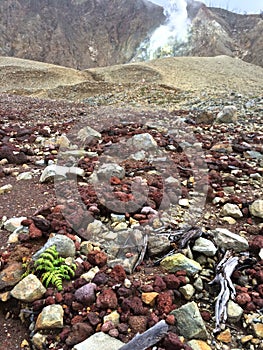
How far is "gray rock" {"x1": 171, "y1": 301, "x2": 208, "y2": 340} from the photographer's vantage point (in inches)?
73.5

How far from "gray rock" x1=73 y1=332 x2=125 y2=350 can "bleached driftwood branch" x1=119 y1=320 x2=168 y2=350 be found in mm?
50

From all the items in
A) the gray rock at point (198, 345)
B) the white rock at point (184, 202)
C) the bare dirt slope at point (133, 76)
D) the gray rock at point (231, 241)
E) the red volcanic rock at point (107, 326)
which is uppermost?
the gray rock at point (231, 241)

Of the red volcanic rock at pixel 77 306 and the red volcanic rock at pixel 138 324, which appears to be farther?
the red volcanic rock at pixel 77 306

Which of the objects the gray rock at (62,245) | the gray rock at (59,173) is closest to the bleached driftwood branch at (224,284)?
the gray rock at (62,245)

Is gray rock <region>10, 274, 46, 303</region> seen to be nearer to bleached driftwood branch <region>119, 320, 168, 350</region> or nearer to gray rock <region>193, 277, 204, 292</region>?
bleached driftwood branch <region>119, 320, 168, 350</region>

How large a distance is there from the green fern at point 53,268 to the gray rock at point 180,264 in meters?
0.67

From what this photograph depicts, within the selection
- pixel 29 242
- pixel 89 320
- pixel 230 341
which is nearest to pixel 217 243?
pixel 230 341

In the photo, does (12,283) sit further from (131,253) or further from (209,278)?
(209,278)

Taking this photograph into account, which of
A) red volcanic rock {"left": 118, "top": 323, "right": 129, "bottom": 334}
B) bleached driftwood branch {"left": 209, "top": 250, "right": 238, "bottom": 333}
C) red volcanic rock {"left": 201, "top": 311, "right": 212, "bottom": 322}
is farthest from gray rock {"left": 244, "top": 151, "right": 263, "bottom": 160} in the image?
red volcanic rock {"left": 118, "top": 323, "right": 129, "bottom": 334}

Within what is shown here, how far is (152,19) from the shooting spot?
202 ft

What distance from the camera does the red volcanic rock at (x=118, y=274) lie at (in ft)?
7.29

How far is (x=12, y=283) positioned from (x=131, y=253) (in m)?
0.87

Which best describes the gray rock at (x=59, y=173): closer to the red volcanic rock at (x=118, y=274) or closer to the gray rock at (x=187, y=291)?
the red volcanic rock at (x=118, y=274)

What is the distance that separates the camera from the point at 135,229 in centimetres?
276
